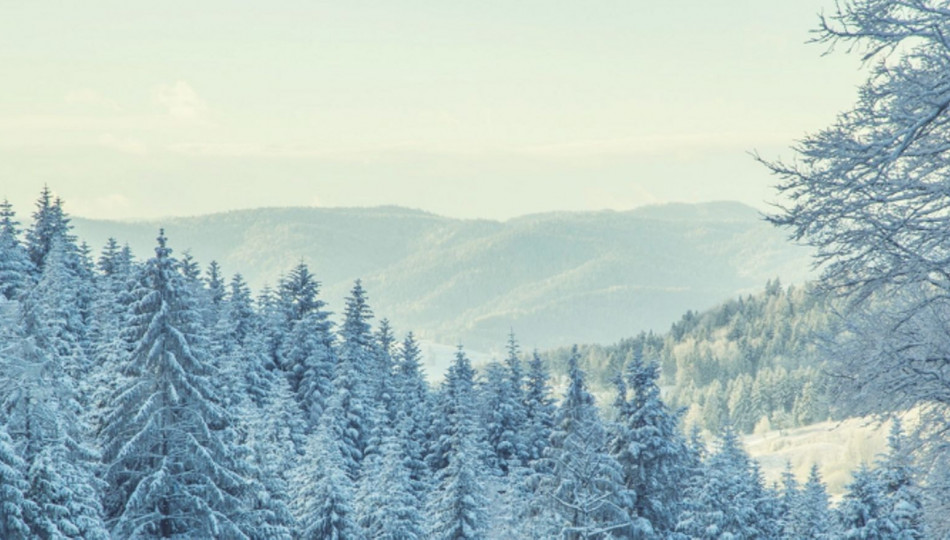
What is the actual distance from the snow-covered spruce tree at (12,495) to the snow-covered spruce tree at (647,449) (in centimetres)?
1948

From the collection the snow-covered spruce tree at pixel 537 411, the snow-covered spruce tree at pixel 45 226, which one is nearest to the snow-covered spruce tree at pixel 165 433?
the snow-covered spruce tree at pixel 537 411

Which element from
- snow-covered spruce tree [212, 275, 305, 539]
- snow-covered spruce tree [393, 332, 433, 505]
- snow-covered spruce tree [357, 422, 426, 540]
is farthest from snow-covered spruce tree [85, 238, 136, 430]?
snow-covered spruce tree [393, 332, 433, 505]

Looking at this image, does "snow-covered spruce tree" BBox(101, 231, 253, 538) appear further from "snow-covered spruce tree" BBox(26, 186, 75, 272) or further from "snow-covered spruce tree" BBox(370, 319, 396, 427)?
"snow-covered spruce tree" BBox(26, 186, 75, 272)

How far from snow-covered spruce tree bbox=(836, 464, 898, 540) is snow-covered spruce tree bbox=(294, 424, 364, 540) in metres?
17.7

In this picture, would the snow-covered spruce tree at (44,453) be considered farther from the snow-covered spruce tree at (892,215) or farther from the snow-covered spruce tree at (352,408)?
the snow-covered spruce tree at (352,408)

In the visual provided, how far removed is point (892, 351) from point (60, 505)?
579 inches

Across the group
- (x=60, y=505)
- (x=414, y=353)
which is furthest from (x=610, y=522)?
(x=414, y=353)

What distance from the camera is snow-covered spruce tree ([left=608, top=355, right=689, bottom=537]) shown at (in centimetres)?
3177

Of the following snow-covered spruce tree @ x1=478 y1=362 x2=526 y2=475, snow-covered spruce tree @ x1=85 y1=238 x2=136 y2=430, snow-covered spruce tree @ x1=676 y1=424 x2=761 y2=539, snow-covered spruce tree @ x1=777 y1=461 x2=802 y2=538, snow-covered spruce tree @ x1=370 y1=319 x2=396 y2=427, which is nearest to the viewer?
snow-covered spruce tree @ x1=85 y1=238 x2=136 y2=430

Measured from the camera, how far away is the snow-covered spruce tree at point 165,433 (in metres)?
19.8

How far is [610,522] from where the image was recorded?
28.0 metres

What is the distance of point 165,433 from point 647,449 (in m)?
17.4

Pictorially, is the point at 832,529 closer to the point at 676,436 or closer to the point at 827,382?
the point at 676,436

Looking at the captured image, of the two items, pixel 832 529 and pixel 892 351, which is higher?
pixel 892 351
